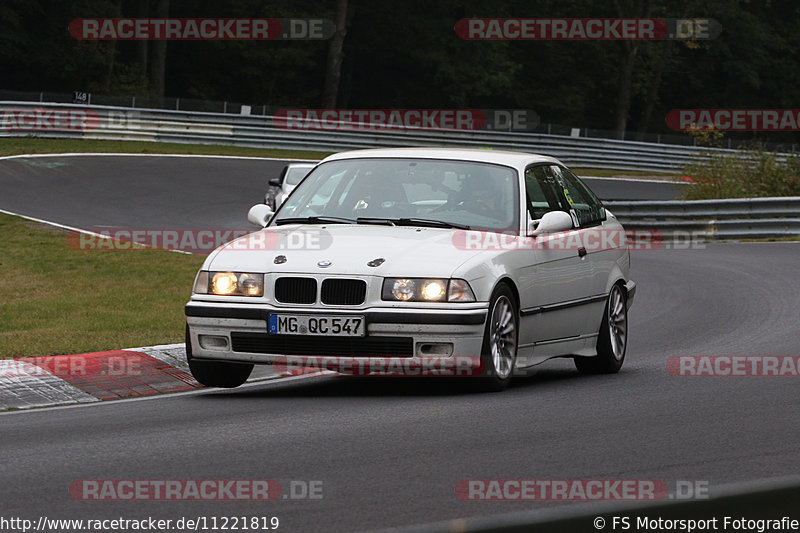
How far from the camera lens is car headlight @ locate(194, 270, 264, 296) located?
28.0 ft

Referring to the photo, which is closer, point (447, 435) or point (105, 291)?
point (447, 435)

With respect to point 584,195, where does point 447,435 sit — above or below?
below

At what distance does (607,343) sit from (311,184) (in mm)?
2437

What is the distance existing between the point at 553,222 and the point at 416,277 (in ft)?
4.37

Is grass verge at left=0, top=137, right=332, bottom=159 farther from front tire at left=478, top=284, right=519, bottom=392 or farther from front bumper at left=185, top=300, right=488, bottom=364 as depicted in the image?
front tire at left=478, top=284, right=519, bottom=392

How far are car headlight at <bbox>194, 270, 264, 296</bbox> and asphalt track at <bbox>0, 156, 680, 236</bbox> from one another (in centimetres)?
1484

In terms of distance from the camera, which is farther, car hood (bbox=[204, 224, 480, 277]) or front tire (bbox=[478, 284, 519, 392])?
front tire (bbox=[478, 284, 519, 392])

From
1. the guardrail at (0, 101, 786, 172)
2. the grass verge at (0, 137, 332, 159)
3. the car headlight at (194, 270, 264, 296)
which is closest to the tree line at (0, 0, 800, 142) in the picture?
the guardrail at (0, 101, 786, 172)

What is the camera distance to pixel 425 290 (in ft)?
27.4

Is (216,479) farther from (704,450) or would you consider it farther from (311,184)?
(311,184)

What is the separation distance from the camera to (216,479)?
591 centimetres

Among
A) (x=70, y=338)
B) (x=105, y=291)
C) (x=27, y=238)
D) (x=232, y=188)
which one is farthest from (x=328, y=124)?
(x=70, y=338)

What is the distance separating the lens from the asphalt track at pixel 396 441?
5480mm

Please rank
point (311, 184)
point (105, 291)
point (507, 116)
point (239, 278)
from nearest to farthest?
point (239, 278) < point (311, 184) < point (105, 291) < point (507, 116)
